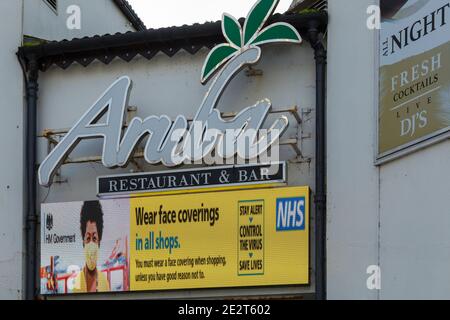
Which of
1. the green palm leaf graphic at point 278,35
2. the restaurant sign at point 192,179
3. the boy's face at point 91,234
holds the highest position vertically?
the green palm leaf graphic at point 278,35

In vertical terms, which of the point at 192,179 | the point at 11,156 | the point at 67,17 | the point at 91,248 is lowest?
the point at 91,248

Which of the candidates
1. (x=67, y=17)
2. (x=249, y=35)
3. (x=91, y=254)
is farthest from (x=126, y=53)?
(x=91, y=254)

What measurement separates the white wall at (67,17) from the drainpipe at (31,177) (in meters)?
1.11

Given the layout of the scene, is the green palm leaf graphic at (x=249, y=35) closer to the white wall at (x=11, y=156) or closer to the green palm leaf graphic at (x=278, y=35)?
the green palm leaf graphic at (x=278, y=35)

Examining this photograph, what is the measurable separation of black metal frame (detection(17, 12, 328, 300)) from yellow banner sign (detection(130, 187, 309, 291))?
2.46 feet

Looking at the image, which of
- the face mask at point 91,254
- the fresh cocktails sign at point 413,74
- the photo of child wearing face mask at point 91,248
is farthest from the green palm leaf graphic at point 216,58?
the face mask at point 91,254

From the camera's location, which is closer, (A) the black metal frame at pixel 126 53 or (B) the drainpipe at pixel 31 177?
(A) the black metal frame at pixel 126 53

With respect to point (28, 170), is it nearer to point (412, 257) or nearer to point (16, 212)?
point (16, 212)

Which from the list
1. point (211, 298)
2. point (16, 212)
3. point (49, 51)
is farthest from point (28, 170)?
point (211, 298)

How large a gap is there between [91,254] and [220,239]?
2.60 metres

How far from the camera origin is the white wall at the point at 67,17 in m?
23.2

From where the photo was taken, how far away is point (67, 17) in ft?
81.8

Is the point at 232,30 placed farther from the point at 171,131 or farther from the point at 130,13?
the point at 130,13

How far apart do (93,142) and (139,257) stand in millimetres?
2604
